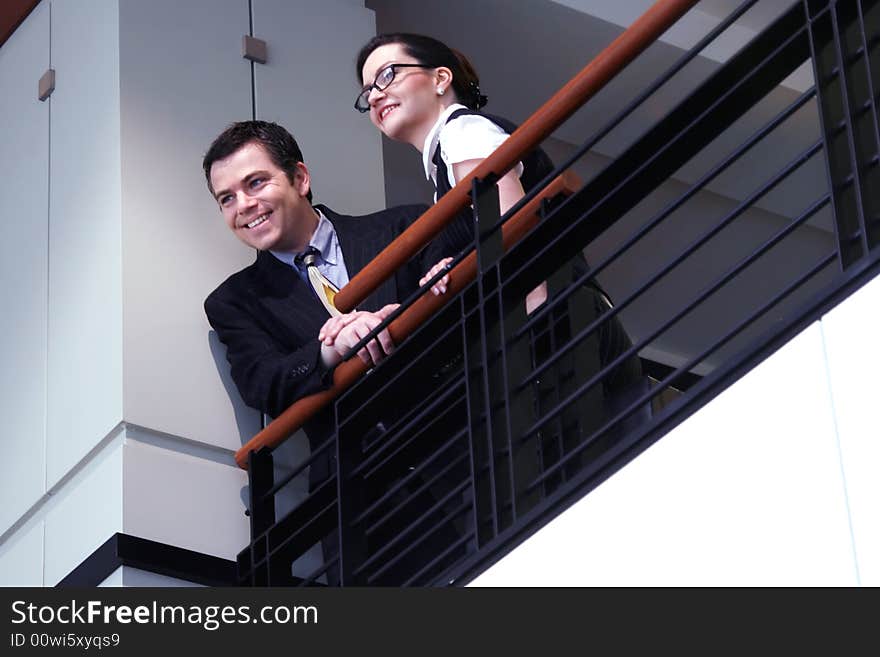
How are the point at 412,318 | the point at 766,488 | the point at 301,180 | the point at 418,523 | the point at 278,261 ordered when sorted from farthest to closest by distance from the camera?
the point at 301,180 < the point at 278,261 < the point at 412,318 < the point at 418,523 < the point at 766,488

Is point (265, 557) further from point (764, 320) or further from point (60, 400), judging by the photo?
point (764, 320)

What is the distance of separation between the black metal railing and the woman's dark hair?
73 centimetres

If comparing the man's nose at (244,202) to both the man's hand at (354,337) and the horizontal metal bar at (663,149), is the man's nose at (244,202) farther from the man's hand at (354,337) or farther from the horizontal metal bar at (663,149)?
the horizontal metal bar at (663,149)

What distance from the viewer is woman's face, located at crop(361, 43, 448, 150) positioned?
498 centimetres

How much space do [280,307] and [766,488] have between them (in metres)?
2.29

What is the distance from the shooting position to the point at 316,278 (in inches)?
207

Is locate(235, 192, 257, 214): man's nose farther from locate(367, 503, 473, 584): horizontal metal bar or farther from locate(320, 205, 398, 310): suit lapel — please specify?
locate(367, 503, 473, 584): horizontal metal bar

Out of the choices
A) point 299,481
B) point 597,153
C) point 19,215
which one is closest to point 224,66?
point 19,215

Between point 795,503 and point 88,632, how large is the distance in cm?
130

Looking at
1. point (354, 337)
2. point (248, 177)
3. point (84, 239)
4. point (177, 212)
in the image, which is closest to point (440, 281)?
point (354, 337)

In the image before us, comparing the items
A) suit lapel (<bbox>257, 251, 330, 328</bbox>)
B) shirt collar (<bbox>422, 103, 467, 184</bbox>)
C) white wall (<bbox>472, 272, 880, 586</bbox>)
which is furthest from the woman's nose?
white wall (<bbox>472, 272, 880, 586</bbox>)

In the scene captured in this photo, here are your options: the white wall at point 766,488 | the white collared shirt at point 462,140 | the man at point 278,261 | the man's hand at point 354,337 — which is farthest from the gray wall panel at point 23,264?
the white wall at point 766,488

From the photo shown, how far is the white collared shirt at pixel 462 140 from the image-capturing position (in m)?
4.58

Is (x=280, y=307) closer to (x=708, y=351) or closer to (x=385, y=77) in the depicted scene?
(x=385, y=77)
